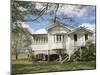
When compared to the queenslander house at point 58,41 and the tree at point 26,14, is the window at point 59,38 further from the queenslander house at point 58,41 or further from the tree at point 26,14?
the tree at point 26,14

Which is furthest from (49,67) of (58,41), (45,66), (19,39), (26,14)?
(26,14)

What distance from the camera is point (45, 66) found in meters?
2.08

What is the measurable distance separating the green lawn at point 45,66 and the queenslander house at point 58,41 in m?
0.07

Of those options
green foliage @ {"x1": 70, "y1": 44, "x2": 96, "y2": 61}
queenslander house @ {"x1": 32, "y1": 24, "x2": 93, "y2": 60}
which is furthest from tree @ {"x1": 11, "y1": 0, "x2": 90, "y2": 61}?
green foliage @ {"x1": 70, "y1": 44, "x2": 96, "y2": 61}

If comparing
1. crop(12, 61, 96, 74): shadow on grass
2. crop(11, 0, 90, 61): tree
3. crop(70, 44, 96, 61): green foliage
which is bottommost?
crop(12, 61, 96, 74): shadow on grass

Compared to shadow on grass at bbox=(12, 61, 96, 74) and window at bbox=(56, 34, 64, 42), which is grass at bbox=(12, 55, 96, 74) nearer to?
shadow on grass at bbox=(12, 61, 96, 74)

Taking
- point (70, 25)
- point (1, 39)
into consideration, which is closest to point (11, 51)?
point (1, 39)

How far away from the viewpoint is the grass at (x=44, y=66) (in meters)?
1.99

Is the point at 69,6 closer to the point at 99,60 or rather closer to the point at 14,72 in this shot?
the point at 99,60

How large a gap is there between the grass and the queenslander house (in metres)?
0.07

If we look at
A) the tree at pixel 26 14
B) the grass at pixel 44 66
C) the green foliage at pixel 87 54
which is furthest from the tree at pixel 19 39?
the green foliage at pixel 87 54

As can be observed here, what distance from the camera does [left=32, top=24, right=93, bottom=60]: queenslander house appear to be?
207cm

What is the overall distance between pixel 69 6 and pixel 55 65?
649 millimetres

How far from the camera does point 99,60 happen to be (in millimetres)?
2291
